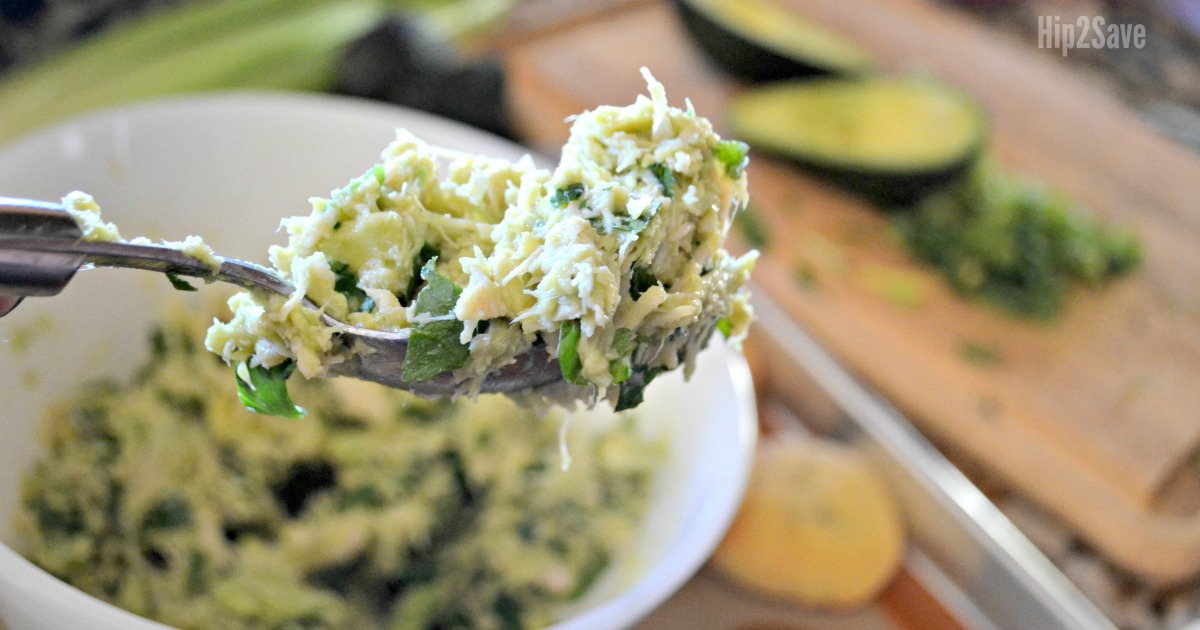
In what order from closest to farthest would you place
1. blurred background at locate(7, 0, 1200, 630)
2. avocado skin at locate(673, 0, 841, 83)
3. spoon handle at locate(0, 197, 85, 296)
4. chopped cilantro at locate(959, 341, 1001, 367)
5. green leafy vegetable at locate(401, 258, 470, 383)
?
spoon handle at locate(0, 197, 85, 296) → green leafy vegetable at locate(401, 258, 470, 383) → blurred background at locate(7, 0, 1200, 630) → chopped cilantro at locate(959, 341, 1001, 367) → avocado skin at locate(673, 0, 841, 83)

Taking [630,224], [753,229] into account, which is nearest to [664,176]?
[630,224]

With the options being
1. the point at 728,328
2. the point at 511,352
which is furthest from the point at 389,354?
the point at 728,328

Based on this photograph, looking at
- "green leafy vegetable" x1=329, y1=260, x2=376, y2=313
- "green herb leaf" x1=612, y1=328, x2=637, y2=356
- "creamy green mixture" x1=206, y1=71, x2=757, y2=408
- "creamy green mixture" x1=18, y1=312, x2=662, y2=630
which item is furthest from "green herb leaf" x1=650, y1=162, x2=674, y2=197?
"creamy green mixture" x1=18, y1=312, x2=662, y2=630

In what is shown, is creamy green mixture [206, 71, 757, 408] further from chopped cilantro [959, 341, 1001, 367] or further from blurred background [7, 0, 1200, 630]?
chopped cilantro [959, 341, 1001, 367]

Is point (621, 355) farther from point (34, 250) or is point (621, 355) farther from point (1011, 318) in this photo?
point (1011, 318)

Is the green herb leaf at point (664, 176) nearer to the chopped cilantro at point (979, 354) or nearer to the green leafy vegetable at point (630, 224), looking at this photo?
the green leafy vegetable at point (630, 224)

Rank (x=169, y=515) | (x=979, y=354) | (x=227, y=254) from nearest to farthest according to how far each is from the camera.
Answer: (x=169, y=515)
(x=227, y=254)
(x=979, y=354)
